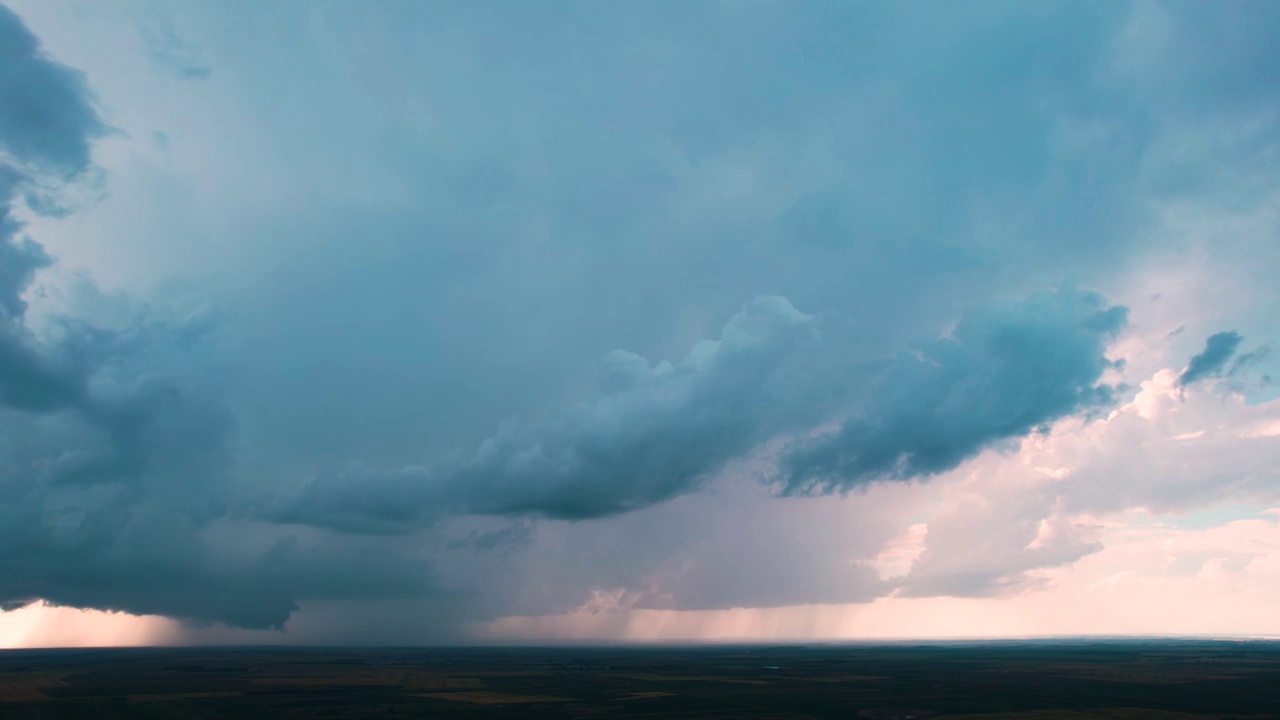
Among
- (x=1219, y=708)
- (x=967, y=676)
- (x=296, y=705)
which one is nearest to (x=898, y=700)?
(x=1219, y=708)

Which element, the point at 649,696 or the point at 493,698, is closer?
the point at 493,698

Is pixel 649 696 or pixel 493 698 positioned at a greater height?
pixel 493 698

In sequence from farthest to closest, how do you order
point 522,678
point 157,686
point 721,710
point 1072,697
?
point 522,678 → point 157,686 → point 1072,697 → point 721,710

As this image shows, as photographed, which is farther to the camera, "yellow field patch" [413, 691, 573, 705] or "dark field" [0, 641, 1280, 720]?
"yellow field patch" [413, 691, 573, 705]

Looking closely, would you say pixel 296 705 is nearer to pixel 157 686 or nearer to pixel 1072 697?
pixel 157 686

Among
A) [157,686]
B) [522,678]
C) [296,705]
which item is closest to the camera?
[296,705]

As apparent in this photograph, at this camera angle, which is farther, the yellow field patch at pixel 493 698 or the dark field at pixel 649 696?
the yellow field patch at pixel 493 698

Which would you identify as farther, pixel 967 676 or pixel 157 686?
pixel 967 676
